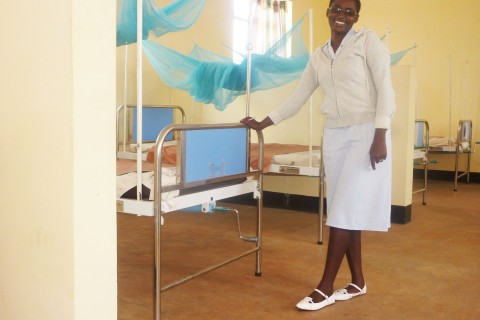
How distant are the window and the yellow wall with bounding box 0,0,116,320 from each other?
18.3ft

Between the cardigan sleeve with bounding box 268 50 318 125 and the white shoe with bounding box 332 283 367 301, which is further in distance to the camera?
the cardigan sleeve with bounding box 268 50 318 125

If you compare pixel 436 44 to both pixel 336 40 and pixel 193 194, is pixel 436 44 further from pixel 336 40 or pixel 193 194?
pixel 193 194

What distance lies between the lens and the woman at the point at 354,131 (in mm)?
2451

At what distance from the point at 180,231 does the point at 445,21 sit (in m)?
5.24

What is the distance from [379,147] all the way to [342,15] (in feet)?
2.06

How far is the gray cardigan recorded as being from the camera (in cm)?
243

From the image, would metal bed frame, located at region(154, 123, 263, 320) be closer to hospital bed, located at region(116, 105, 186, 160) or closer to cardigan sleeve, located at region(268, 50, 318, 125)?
cardigan sleeve, located at region(268, 50, 318, 125)

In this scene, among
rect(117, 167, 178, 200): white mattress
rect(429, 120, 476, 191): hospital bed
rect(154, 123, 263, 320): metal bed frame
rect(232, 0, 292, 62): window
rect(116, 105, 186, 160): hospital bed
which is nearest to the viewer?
rect(154, 123, 263, 320): metal bed frame

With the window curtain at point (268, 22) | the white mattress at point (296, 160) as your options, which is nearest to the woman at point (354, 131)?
the white mattress at point (296, 160)

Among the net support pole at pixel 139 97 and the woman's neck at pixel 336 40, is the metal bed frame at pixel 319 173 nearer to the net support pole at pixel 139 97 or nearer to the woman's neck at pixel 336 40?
the woman's neck at pixel 336 40

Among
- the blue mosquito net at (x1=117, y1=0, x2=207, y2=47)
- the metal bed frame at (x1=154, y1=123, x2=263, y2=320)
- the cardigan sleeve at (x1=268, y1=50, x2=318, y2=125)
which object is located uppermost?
the blue mosquito net at (x1=117, y1=0, x2=207, y2=47)

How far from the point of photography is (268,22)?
7.63m

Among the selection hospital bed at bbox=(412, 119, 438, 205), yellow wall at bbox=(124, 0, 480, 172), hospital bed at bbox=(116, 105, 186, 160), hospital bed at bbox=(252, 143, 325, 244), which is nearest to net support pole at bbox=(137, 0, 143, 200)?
hospital bed at bbox=(252, 143, 325, 244)

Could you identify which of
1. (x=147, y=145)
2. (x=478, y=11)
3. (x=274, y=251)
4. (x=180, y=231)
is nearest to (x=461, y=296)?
(x=274, y=251)
